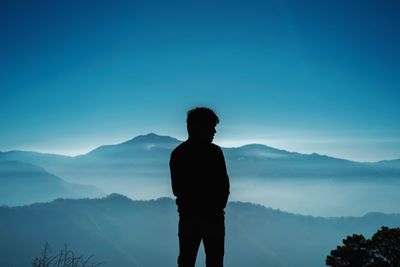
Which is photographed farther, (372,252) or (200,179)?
(372,252)

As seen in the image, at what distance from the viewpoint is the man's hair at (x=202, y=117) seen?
13.4ft

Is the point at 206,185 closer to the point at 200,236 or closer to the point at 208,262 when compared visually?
the point at 200,236

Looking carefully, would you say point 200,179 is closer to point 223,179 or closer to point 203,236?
point 223,179

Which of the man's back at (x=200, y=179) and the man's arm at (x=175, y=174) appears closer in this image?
the man's back at (x=200, y=179)

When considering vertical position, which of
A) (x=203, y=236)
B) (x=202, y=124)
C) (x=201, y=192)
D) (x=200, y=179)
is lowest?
(x=203, y=236)

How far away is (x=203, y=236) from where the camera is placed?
3.96 m

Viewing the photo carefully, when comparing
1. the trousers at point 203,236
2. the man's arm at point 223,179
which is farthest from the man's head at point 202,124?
the trousers at point 203,236

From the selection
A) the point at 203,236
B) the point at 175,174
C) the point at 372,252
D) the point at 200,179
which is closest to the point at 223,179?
the point at 200,179

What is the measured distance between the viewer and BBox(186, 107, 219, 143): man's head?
13.4 feet

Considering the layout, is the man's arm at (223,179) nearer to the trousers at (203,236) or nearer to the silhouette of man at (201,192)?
the silhouette of man at (201,192)

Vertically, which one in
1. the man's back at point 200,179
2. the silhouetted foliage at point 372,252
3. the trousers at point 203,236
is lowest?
the silhouetted foliage at point 372,252

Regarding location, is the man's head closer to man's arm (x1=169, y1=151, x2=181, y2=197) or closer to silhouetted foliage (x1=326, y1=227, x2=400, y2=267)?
man's arm (x1=169, y1=151, x2=181, y2=197)

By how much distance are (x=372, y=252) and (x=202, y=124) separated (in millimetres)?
29179

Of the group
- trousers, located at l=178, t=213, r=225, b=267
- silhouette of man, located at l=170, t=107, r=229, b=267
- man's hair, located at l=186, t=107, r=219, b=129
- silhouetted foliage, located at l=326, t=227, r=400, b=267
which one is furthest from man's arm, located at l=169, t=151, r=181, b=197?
silhouetted foliage, located at l=326, t=227, r=400, b=267
